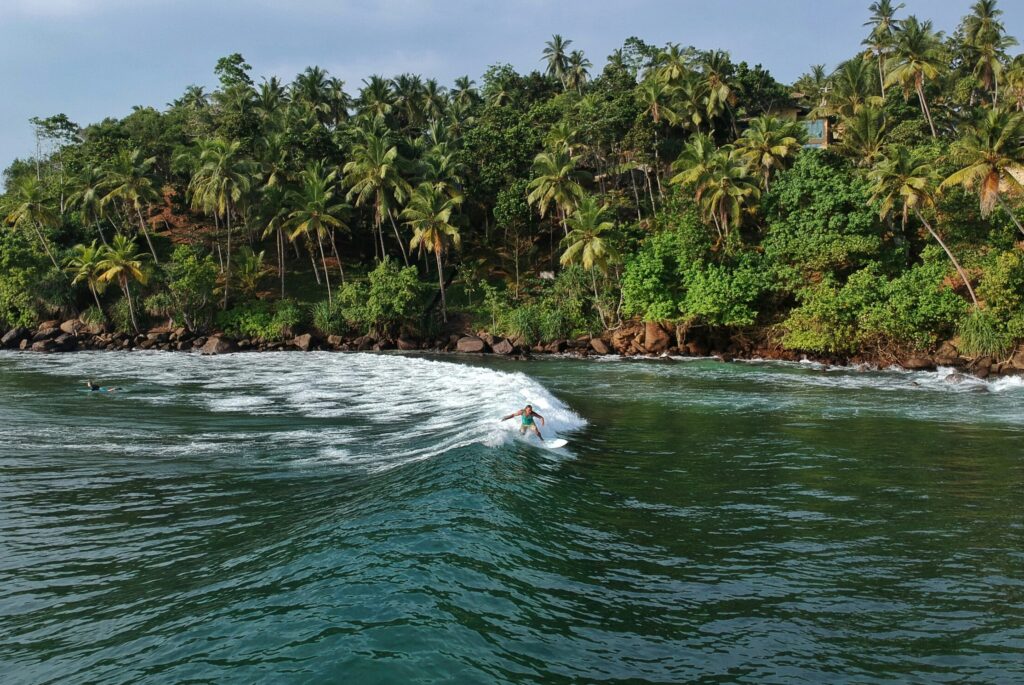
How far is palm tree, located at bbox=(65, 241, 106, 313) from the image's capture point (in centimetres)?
4759

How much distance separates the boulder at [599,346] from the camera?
4169cm

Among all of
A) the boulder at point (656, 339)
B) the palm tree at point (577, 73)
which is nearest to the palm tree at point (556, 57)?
the palm tree at point (577, 73)

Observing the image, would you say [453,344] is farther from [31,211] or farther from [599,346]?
[31,211]

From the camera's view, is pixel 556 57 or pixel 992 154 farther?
pixel 556 57

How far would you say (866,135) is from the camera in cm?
4416

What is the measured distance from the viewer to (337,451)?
15.9m

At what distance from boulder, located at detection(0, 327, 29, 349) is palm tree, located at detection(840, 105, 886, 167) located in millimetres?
57686

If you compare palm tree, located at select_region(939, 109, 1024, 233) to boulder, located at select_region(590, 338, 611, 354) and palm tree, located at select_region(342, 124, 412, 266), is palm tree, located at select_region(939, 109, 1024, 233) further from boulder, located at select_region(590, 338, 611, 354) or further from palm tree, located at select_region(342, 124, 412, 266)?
palm tree, located at select_region(342, 124, 412, 266)

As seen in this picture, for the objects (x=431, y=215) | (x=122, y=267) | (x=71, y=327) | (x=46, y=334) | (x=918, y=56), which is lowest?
(x=46, y=334)

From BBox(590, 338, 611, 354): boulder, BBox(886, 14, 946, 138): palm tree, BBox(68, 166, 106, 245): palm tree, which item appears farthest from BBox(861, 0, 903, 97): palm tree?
BBox(68, 166, 106, 245): palm tree

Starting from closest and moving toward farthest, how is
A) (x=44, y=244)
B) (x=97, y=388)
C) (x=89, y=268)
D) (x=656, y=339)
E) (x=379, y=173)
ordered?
(x=97, y=388) → (x=656, y=339) → (x=89, y=268) → (x=379, y=173) → (x=44, y=244)

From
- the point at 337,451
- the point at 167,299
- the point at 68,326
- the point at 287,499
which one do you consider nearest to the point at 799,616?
the point at 287,499

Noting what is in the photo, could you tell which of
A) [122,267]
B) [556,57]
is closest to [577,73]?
[556,57]

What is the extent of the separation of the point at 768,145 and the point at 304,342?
108 ft
